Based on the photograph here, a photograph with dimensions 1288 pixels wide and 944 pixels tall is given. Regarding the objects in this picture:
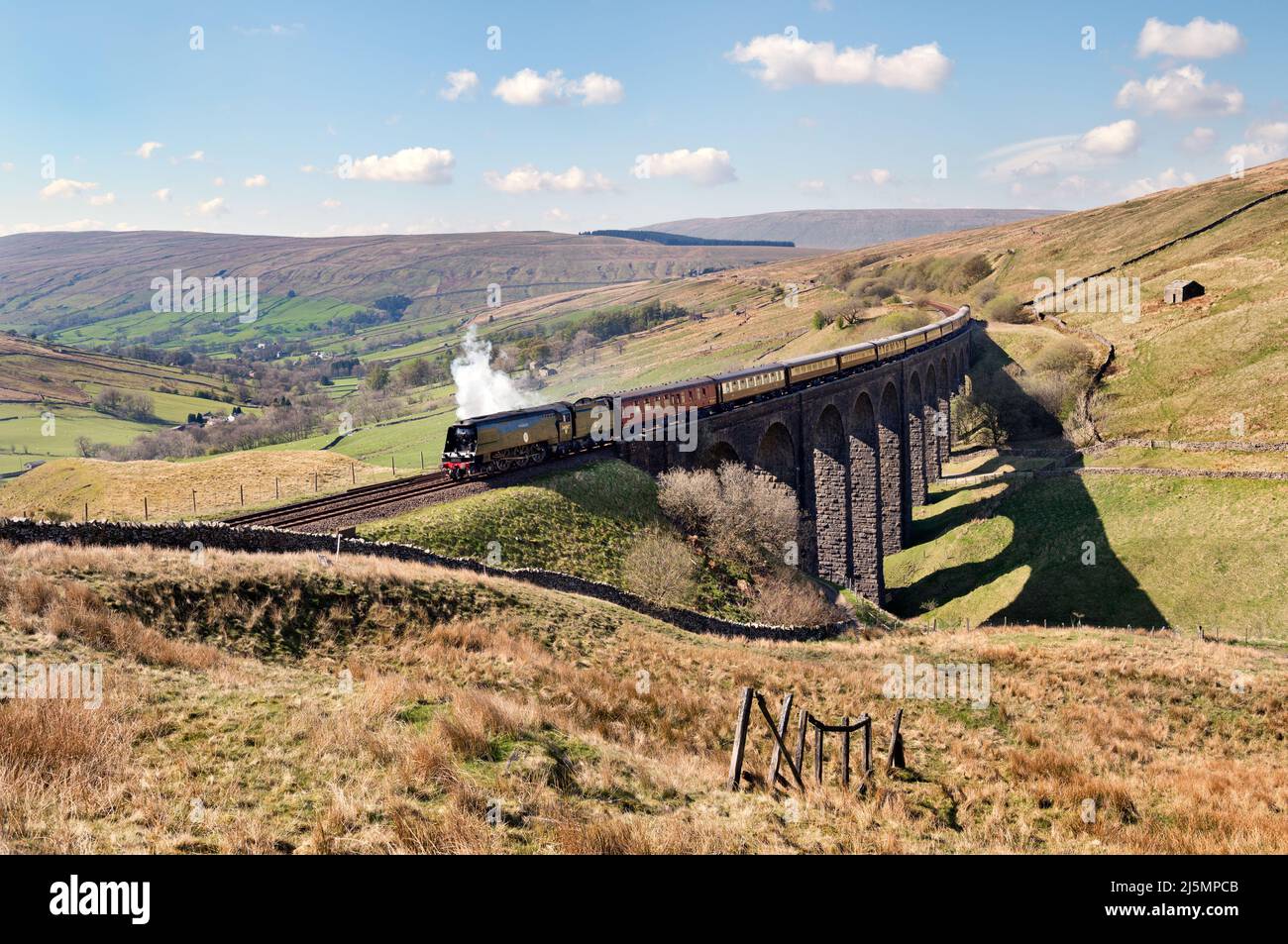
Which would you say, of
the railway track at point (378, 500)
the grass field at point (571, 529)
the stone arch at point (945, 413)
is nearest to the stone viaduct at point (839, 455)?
the grass field at point (571, 529)

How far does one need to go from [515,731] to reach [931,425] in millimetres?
62314

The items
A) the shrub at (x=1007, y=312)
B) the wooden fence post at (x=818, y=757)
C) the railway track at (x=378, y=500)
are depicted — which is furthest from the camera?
the shrub at (x=1007, y=312)

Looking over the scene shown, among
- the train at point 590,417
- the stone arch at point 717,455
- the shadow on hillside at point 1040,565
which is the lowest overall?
the shadow on hillside at point 1040,565

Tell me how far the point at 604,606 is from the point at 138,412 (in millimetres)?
101849

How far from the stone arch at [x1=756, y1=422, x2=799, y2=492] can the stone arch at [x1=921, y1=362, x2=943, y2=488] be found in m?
23.2

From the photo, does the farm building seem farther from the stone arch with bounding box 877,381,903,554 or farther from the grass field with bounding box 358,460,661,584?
the grass field with bounding box 358,460,661,584

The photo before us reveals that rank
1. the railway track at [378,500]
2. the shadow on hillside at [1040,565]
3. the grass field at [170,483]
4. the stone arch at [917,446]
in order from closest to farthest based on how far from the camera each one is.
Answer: the railway track at [378,500], the grass field at [170,483], the shadow on hillside at [1040,565], the stone arch at [917,446]

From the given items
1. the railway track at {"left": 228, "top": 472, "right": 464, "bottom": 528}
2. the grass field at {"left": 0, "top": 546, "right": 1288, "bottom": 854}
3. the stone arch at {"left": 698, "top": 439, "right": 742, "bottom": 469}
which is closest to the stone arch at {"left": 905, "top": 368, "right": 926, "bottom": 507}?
the stone arch at {"left": 698, "top": 439, "right": 742, "bottom": 469}

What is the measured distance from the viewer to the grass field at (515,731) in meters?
8.34

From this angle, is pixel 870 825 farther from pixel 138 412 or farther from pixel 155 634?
pixel 138 412

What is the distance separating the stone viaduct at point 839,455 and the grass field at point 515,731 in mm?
16239

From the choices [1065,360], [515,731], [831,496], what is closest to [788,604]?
[831,496]

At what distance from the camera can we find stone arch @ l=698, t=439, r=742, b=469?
129 ft

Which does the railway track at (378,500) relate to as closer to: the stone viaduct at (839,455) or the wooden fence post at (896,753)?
the stone viaduct at (839,455)
